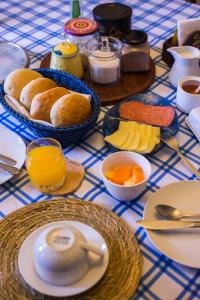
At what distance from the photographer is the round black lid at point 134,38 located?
1175mm

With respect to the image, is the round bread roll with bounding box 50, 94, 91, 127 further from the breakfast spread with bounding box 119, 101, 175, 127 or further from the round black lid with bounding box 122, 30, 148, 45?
the round black lid with bounding box 122, 30, 148, 45

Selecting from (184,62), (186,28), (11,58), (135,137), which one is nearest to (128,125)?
(135,137)

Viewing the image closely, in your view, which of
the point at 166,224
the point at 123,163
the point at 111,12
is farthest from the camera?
the point at 111,12

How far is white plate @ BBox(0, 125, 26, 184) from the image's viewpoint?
37.4 inches

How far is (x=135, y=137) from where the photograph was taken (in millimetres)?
Result: 981

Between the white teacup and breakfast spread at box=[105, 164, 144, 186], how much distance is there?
21cm

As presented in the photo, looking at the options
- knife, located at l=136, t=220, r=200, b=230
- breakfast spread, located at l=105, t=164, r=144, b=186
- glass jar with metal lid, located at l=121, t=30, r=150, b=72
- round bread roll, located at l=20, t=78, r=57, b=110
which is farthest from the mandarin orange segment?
glass jar with metal lid, located at l=121, t=30, r=150, b=72

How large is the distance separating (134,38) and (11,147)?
488 millimetres

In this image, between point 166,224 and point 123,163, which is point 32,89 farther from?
point 166,224

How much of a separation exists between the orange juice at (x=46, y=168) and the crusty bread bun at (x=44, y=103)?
116mm

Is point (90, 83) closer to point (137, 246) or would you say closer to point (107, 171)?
point (107, 171)

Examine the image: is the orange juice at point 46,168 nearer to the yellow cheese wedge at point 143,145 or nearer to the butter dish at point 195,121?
the yellow cheese wedge at point 143,145

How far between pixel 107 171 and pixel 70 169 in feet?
0.36

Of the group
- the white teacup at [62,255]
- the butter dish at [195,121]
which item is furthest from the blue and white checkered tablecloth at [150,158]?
the white teacup at [62,255]
